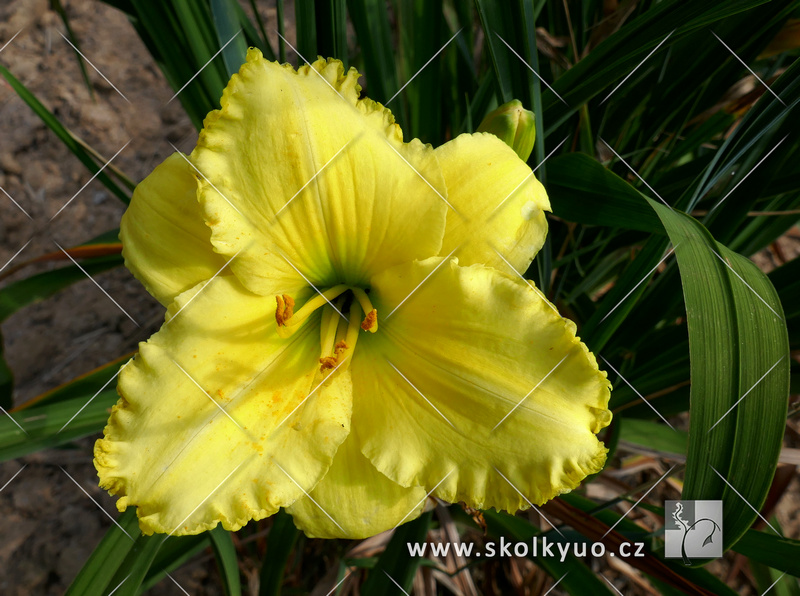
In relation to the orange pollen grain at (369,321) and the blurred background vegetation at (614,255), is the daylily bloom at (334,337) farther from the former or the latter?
the blurred background vegetation at (614,255)


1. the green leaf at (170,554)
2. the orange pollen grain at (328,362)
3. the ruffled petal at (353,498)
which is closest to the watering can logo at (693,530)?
the ruffled petal at (353,498)

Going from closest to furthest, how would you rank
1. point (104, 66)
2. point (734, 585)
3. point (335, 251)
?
point (335, 251), point (734, 585), point (104, 66)

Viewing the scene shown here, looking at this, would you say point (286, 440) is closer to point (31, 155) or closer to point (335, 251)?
point (335, 251)

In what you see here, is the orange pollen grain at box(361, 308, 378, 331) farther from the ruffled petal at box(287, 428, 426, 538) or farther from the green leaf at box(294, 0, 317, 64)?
the green leaf at box(294, 0, 317, 64)

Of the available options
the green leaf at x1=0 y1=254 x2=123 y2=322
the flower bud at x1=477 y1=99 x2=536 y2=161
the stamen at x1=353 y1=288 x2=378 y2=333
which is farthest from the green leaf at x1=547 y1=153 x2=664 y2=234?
the green leaf at x1=0 y1=254 x2=123 y2=322

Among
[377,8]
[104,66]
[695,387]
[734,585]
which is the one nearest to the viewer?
[695,387]

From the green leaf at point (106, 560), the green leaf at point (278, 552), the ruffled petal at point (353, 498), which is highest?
the ruffled petal at point (353, 498)

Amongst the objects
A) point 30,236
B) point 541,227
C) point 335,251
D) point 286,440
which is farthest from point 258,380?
point 30,236
